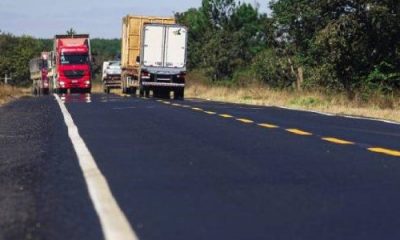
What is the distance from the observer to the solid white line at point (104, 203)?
5395 millimetres

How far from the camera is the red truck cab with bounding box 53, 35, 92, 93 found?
170ft

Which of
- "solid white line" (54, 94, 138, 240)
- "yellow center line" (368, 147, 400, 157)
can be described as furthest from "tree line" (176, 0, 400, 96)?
"solid white line" (54, 94, 138, 240)

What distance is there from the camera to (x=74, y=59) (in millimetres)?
52500

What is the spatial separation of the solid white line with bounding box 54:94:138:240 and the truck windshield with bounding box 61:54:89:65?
42.5 meters

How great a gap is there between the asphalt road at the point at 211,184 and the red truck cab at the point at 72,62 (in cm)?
3839

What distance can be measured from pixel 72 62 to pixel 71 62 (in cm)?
6

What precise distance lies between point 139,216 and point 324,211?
1316 mm

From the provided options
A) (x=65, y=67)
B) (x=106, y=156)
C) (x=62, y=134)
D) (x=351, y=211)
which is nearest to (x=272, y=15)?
(x=65, y=67)

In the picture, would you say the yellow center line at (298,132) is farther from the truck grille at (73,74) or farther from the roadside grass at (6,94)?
the truck grille at (73,74)

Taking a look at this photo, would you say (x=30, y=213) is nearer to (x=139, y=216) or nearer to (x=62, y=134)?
(x=139, y=216)

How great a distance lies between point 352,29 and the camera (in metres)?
32.2

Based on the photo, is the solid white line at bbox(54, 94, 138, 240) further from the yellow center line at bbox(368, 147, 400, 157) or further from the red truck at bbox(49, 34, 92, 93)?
the red truck at bbox(49, 34, 92, 93)

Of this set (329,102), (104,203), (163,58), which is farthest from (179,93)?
(104,203)

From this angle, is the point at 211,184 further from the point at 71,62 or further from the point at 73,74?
the point at 73,74
